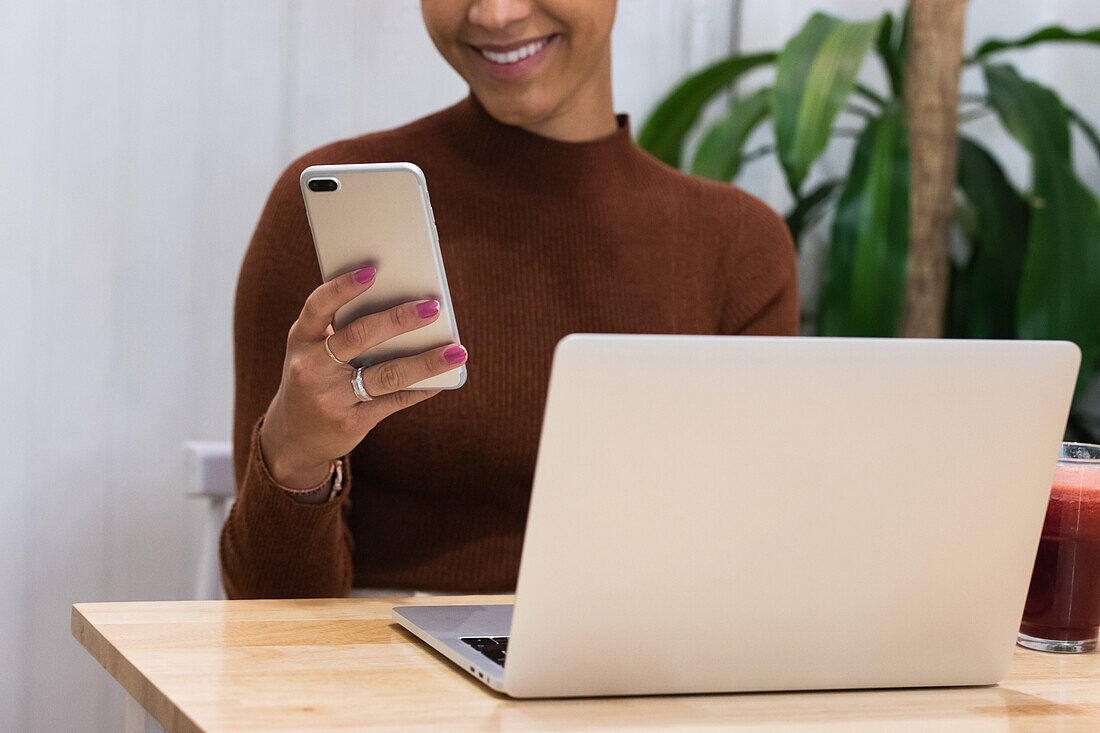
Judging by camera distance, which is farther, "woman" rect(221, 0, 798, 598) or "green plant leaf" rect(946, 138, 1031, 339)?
"green plant leaf" rect(946, 138, 1031, 339)

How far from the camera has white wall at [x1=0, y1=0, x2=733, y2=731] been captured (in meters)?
1.77

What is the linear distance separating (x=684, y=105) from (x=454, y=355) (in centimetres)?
155

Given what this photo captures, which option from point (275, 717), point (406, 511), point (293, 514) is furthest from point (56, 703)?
point (275, 717)

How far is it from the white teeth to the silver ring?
56 centimetres

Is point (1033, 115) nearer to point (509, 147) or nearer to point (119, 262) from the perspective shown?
point (509, 147)

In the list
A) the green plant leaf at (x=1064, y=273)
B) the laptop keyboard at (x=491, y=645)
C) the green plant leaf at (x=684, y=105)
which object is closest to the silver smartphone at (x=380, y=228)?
the laptop keyboard at (x=491, y=645)

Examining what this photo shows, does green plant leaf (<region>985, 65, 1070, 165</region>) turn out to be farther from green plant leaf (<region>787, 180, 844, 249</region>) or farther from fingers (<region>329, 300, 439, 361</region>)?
fingers (<region>329, 300, 439, 361</region>)

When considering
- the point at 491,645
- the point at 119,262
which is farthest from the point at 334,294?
the point at 119,262

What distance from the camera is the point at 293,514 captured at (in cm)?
102

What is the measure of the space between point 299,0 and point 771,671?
1.59 meters

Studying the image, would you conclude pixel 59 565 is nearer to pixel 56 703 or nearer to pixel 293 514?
pixel 56 703

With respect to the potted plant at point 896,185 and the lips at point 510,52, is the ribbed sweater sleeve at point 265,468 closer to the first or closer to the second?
the lips at point 510,52

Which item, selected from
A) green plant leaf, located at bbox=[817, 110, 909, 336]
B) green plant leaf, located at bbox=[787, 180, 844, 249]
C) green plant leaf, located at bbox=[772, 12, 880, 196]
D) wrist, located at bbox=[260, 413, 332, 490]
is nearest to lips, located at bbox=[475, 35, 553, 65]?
wrist, located at bbox=[260, 413, 332, 490]

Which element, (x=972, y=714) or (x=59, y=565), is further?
(x=59, y=565)
